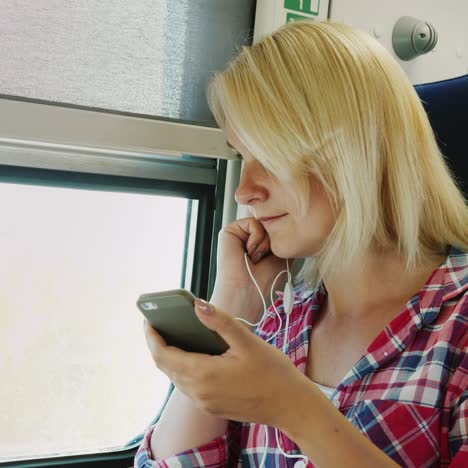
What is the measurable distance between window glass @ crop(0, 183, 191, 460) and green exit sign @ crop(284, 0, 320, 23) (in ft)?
1.57

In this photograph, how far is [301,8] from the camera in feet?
4.51

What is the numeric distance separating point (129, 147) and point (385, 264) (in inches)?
20.8

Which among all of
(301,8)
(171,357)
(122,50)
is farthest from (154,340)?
(301,8)

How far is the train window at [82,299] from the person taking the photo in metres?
1.28

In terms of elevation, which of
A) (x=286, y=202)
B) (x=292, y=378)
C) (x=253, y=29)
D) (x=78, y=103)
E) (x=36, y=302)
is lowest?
(x=36, y=302)

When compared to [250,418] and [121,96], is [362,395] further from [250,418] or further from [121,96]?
[121,96]

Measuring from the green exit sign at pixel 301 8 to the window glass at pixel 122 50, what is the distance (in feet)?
0.28

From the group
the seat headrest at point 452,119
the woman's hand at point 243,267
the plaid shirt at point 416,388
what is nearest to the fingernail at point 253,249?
the woman's hand at point 243,267

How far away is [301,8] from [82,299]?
80 cm

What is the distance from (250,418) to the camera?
806 mm

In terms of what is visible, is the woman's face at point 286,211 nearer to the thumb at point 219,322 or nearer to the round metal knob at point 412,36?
the thumb at point 219,322

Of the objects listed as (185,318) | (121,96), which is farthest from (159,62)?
(185,318)

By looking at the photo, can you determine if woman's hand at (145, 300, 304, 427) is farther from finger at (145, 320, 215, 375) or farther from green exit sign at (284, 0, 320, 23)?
green exit sign at (284, 0, 320, 23)

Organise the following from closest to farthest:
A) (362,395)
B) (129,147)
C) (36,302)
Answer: (362,395), (129,147), (36,302)
